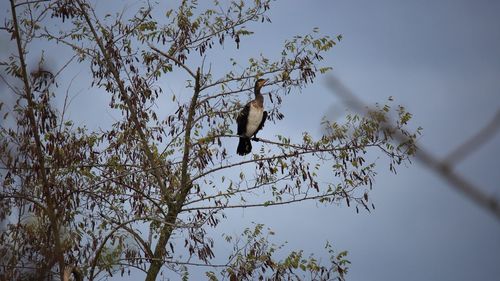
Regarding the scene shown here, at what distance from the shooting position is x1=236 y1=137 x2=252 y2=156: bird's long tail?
32.7 feet

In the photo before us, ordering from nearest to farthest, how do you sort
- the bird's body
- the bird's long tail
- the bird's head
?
the bird's head, the bird's body, the bird's long tail

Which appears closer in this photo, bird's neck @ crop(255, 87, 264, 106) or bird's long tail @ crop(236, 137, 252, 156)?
bird's neck @ crop(255, 87, 264, 106)

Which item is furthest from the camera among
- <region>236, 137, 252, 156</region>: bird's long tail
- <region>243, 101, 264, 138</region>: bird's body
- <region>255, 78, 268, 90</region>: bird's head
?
<region>236, 137, 252, 156</region>: bird's long tail

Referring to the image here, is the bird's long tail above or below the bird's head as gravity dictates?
below

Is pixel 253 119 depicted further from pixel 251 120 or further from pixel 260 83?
pixel 260 83

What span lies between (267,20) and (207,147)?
6.75ft

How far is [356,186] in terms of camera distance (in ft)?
28.7

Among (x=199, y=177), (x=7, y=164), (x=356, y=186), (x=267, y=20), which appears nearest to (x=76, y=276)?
(x=7, y=164)

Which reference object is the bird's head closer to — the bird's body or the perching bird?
the perching bird

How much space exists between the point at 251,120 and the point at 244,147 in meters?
0.47

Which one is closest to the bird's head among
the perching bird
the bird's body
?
the perching bird

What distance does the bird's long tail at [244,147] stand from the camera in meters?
9.96

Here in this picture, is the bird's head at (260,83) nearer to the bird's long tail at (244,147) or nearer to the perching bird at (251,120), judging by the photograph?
the perching bird at (251,120)

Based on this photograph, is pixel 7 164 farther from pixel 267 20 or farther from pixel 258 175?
pixel 267 20
